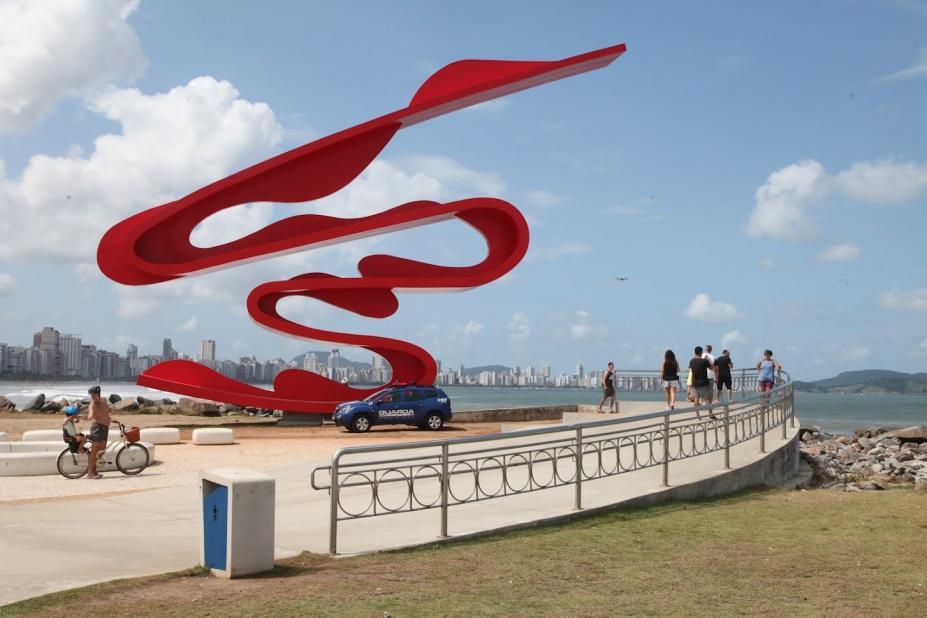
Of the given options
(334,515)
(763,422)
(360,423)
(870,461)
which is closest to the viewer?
(334,515)

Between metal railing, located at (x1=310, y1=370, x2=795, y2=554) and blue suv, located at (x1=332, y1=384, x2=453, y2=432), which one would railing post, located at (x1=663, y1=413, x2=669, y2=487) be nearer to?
metal railing, located at (x1=310, y1=370, x2=795, y2=554)

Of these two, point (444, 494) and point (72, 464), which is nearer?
point (444, 494)

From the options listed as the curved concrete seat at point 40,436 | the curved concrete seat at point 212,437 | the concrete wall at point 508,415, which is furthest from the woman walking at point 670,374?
the curved concrete seat at point 40,436

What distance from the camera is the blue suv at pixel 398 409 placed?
22.8 m

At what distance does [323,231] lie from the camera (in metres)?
22.3

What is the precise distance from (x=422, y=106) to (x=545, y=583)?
16.6 metres

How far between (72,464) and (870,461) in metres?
20.6

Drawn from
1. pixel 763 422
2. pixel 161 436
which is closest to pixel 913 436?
pixel 763 422

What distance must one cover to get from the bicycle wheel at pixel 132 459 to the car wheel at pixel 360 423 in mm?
7898

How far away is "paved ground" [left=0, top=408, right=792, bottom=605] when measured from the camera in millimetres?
7473

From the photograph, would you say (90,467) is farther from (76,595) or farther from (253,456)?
(76,595)

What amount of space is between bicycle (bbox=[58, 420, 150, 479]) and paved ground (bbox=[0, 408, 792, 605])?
1.59m

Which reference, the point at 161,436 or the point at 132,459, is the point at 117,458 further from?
the point at 161,436

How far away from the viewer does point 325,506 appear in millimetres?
11219
